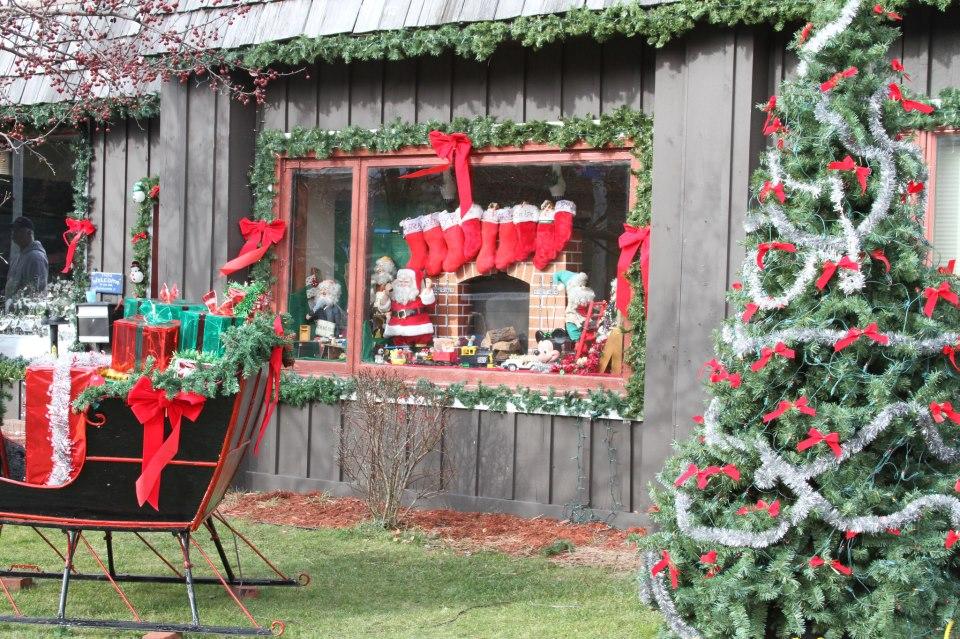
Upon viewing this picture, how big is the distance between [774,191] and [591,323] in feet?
11.3

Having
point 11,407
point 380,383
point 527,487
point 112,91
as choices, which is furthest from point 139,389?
point 11,407

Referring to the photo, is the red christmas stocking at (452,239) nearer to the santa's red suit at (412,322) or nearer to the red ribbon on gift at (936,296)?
the santa's red suit at (412,322)

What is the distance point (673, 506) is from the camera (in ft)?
15.2

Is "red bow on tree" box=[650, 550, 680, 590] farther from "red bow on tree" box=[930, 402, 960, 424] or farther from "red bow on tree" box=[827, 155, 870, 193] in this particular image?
"red bow on tree" box=[827, 155, 870, 193]

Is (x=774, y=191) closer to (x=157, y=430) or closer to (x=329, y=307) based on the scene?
(x=157, y=430)

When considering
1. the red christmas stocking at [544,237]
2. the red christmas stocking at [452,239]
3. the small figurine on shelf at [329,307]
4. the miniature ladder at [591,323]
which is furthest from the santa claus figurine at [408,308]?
the miniature ladder at [591,323]

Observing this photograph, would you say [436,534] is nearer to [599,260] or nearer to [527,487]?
[527,487]

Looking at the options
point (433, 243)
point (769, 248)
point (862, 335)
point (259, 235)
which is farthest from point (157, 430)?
point (259, 235)

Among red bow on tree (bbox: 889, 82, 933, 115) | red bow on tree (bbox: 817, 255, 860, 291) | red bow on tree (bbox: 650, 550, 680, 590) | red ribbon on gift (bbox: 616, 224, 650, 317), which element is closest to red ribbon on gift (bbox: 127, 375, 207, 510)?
red bow on tree (bbox: 650, 550, 680, 590)

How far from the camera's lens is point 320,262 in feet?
29.6

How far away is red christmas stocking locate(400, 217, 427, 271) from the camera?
28.2 ft

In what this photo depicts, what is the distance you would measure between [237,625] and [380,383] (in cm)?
254

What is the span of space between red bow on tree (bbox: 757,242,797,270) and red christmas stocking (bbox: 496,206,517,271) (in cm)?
373

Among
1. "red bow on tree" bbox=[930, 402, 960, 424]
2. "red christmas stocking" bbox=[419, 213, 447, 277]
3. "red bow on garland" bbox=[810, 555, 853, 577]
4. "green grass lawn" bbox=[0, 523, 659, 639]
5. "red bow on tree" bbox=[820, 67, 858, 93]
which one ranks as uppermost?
"red bow on tree" bbox=[820, 67, 858, 93]
